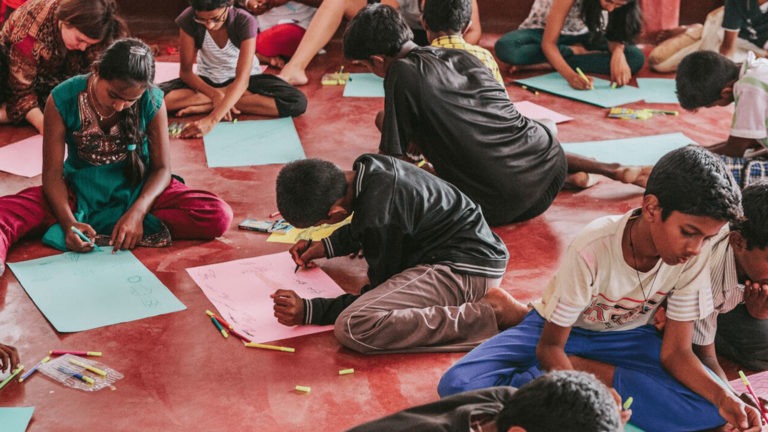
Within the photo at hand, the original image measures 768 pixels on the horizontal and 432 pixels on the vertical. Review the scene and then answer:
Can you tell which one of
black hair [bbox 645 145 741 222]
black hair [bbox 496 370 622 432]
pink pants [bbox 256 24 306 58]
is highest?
black hair [bbox 645 145 741 222]

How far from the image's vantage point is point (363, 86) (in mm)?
4461

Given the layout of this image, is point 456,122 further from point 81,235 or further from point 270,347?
point 81,235

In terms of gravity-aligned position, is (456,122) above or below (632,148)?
above

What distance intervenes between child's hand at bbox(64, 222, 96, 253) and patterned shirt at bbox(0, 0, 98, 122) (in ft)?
3.28

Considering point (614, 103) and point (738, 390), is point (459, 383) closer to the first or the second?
point (738, 390)

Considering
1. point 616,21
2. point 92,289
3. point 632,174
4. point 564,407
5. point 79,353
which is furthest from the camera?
point 616,21

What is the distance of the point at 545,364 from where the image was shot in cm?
183

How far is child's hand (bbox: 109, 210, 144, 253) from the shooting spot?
2.66m

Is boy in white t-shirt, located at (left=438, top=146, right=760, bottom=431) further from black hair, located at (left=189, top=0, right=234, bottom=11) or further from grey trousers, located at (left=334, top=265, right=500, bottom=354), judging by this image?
black hair, located at (left=189, top=0, right=234, bottom=11)

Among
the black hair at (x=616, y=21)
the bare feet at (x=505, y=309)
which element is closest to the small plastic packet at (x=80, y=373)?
the bare feet at (x=505, y=309)

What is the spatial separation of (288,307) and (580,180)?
1.48m

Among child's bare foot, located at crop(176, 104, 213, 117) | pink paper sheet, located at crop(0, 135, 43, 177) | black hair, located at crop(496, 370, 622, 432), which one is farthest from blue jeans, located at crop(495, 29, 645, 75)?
black hair, located at crop(496, 370, 622, 432)

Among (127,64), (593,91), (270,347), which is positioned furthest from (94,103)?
(593,91)

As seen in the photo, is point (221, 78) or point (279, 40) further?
point (279, 40)
